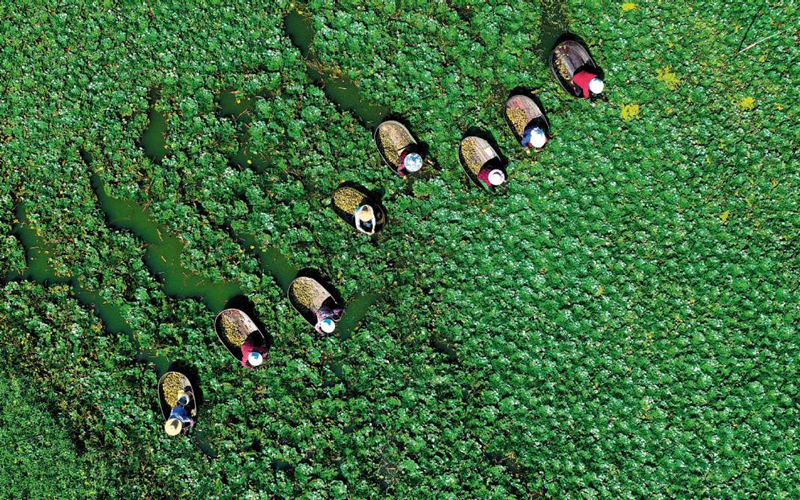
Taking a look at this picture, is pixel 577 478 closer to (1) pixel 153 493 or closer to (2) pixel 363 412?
(2) pixel 363 412

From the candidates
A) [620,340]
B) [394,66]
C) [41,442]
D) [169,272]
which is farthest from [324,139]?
[41,442]

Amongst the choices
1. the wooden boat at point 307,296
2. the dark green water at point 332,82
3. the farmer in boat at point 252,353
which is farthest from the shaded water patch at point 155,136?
the farmer in boat at point 252,353

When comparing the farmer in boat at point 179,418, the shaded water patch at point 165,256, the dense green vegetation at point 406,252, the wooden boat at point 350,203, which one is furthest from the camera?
the shaded water patch at point 165,256

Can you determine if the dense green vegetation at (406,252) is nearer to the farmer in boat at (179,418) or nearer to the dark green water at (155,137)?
the dark green water at (155,137)

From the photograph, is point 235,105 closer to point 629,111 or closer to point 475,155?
point 475,155

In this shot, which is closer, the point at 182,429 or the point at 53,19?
the point at 182,429

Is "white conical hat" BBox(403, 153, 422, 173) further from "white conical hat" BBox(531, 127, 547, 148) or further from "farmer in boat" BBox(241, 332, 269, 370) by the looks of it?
"farmer in boat" BBox(241, 332, 269, 370)

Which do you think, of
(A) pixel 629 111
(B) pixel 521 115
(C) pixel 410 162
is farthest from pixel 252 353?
(A) pixel 629 111
